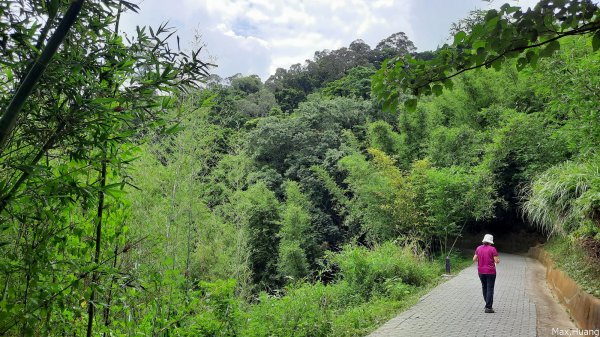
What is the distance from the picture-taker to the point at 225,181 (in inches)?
614

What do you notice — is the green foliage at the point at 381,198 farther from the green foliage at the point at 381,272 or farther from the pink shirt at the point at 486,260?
the pink shirt at the point at 486,260

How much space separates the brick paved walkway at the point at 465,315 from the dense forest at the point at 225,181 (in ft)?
1.83

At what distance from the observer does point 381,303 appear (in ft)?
25.3

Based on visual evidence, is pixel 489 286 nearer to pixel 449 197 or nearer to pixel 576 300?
pixel 576 300

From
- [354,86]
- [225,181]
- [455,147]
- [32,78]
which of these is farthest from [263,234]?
[32,78]

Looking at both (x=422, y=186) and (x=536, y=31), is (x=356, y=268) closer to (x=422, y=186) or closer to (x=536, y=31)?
(x=422, y=186)

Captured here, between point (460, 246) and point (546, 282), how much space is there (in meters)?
9.30

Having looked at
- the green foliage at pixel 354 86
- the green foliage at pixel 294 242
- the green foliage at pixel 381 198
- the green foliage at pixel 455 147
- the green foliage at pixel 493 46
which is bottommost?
the green foliage at pixel 294 242

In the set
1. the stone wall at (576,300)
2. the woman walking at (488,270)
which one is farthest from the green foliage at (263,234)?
the woman walking at (488,270)

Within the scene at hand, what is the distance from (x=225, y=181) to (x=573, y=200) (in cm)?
1130

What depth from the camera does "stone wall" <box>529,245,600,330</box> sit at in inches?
210

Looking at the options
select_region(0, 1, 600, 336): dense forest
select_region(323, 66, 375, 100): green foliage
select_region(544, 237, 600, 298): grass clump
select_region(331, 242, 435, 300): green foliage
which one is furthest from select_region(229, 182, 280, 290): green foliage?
select_region(323, 66, 375, 100): green foliage

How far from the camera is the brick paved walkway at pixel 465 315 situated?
5.86 metres

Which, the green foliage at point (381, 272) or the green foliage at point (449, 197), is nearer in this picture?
the green foliage at point (381, 272)
